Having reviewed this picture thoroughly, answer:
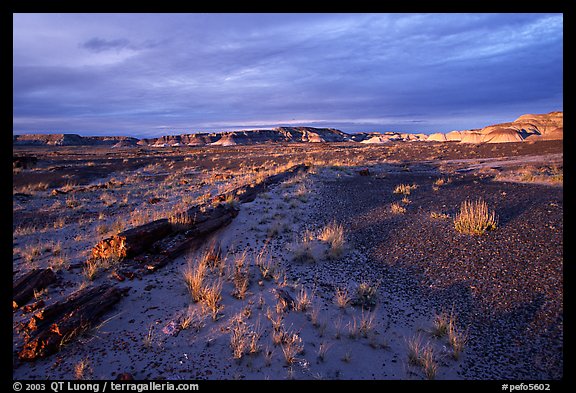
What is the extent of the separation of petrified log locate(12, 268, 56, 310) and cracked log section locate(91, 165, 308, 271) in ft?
3.16

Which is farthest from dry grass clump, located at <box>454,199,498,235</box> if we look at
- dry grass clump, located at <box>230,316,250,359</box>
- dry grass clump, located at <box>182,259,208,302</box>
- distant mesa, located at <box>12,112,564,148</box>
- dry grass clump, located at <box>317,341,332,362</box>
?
distant mesa, located at <box>12,112,564,148</box>

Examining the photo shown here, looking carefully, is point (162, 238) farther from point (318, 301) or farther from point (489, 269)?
point (489, 269)

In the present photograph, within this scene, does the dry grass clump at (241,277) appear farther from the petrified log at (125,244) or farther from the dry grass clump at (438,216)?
the dry grass clump at (438,216)

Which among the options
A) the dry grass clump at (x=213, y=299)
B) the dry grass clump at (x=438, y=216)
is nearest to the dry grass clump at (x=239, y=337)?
the dry grass clump at (x=213, y=299)

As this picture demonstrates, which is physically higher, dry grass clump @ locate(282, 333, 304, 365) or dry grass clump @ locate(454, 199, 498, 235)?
dry grass clump @ locate(454, 199, 498, 235)

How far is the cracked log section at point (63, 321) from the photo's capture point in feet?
11.6

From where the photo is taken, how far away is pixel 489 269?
6.00 metres

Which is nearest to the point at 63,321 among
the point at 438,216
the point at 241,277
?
the point at 241,277

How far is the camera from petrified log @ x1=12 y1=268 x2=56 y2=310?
4.70m

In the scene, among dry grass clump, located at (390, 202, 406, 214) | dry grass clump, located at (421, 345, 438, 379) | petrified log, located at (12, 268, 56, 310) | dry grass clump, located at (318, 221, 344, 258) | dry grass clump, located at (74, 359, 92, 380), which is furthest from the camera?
dry grass clump, located at (390, 202, 406, 214)

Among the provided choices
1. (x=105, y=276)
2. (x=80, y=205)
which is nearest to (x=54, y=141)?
(x=80, y=205)

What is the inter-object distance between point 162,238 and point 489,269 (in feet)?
24.5

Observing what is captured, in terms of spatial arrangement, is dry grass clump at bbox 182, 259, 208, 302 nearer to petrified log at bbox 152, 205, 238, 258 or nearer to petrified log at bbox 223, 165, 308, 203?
petrified log at bbox 152, 205, 238, 258

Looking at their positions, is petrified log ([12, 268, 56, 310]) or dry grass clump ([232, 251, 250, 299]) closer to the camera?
petrified log ([12, 268, 56, 310])
